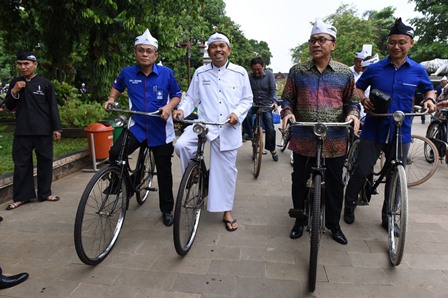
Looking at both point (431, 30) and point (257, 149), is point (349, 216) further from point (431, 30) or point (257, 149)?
point (431, 30)

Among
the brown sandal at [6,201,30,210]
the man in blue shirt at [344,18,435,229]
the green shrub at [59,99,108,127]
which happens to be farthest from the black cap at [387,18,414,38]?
the green shrub at [59,99,108,127]

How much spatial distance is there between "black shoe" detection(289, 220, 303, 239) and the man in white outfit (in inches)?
22.9

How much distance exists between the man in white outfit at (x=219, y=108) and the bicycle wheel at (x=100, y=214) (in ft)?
2.28

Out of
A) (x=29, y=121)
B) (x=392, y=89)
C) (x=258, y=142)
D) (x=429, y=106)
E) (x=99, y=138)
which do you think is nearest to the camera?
(x=429, y=106)

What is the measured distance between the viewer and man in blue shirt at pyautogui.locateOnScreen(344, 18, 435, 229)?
301 centimetres

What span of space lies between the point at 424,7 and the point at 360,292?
23954mm

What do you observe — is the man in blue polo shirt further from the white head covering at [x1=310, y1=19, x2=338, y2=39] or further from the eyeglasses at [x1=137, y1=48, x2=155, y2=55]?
the white head covering at [x1=310, y1=19, x2=338, y2=39]

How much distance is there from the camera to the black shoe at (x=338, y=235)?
3.17 metres

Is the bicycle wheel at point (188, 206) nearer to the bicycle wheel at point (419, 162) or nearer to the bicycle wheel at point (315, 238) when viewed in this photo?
the bicycle wheel at point (315, 238)

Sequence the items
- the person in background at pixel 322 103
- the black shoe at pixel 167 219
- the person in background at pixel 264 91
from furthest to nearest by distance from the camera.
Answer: the person in background at pixel 264 91 < the black shoe at pixel 167 219 < the person in background at pixel 322 103

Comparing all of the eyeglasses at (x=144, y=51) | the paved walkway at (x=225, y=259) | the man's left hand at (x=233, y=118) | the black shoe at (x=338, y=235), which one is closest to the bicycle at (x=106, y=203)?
the paved walkway at (x=225, y=259)

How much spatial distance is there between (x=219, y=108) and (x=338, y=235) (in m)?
1.65

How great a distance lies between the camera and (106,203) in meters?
2.88

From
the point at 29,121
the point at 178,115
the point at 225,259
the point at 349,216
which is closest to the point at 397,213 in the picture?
the point at 349,216
